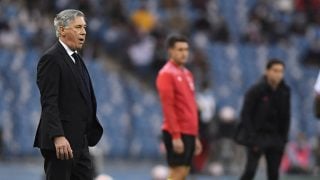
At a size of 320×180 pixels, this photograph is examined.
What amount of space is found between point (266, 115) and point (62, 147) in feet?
14.7

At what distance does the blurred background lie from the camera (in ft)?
61.6

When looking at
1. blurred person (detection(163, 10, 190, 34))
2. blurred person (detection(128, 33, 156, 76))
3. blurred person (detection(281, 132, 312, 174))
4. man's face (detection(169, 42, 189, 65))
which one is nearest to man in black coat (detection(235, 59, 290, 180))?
man's face (detection(169, 42, 189, 65))

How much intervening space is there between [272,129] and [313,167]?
6.91 meters

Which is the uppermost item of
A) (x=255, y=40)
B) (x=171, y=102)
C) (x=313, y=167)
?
(x=255, y=40)

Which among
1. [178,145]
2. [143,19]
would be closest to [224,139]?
[143,19]

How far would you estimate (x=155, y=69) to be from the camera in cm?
2112

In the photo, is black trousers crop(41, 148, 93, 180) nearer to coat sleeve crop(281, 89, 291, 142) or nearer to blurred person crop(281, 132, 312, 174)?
coat sleeve crop(281, 89, 291, 142)

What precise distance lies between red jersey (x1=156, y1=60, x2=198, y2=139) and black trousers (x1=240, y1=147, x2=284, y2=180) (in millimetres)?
1158

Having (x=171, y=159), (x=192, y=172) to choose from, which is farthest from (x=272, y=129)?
(x=192, y=172)

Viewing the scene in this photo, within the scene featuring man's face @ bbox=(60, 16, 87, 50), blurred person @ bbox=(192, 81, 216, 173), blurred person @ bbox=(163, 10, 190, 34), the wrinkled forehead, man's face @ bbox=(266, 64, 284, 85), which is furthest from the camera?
blurred person @ bbox=(163, 10, 190, 34)

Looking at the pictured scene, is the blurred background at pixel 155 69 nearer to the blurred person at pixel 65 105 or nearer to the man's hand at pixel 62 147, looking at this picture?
the blurred person at pixel 65 105

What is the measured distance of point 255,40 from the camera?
2283cm

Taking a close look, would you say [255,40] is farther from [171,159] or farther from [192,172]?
[171,159]

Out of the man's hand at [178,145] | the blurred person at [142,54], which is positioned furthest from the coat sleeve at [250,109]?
the blurred person at [142,54]
